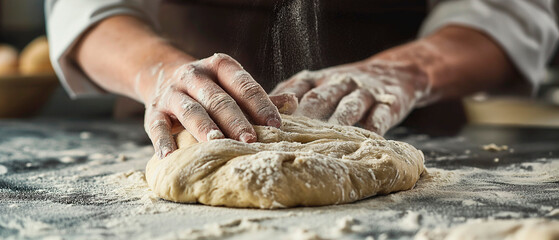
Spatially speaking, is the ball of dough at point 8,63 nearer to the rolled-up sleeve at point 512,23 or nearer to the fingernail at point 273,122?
the rolled-up sleeve at point 512,23

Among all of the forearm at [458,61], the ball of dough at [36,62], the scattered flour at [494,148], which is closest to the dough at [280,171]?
the scattered flour at [494,148]

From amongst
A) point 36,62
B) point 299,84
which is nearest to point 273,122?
point 299,84

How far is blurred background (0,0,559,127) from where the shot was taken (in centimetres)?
302

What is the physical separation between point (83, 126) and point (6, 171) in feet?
3.27

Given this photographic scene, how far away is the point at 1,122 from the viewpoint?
2576mm

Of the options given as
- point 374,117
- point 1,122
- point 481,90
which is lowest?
point 1,122

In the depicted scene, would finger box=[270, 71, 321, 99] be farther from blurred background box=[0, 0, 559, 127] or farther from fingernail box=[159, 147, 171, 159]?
blurred background box=[0, 0, 559, 127]

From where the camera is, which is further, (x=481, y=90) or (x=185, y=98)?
(x=481, y=90)

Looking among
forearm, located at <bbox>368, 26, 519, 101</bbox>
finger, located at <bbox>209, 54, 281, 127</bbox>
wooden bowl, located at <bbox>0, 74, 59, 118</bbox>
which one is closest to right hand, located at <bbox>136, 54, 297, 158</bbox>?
finger, located at <bbox>209, 54, 281, 127</bbox>

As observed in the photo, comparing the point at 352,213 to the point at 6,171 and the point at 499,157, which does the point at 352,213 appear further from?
the point at 6,171

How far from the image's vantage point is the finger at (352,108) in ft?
4.90

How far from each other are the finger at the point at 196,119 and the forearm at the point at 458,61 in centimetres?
104

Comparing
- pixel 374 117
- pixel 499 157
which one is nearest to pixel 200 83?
pixel 374 117

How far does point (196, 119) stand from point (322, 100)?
0.46 meters
